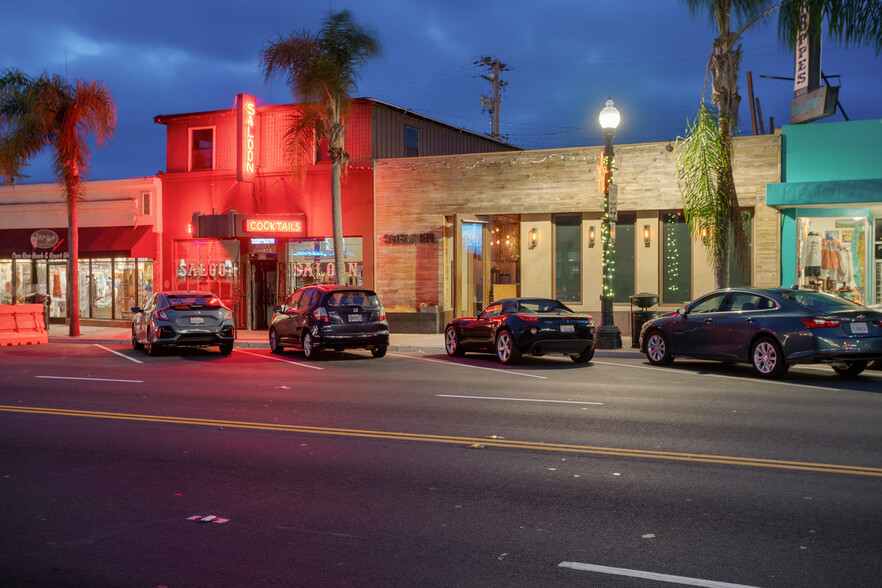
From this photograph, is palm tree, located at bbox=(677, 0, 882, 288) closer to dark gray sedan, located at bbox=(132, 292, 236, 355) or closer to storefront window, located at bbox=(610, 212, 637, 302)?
storefront window, located at bbox=(610, 212, 637, 302)

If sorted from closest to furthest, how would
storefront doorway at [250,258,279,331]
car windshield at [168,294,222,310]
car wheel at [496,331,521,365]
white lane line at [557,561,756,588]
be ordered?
1. white lane line at [557,561,756,588]
2. car wheel at [496,331,521,365]
3. car windshield at [168,294,222,310]
4. storefront doorway at [250,258,279,331]

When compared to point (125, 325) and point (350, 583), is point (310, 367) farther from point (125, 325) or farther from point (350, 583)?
point (125, 325)

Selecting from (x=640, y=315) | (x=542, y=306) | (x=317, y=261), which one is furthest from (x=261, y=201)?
(x=542, y=306)

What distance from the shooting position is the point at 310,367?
55.9ft

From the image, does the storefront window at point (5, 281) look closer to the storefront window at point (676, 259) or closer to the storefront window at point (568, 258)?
the storefront window at point (568, 258)

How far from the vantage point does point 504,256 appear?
27.4 m

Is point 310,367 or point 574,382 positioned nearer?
point 574,382

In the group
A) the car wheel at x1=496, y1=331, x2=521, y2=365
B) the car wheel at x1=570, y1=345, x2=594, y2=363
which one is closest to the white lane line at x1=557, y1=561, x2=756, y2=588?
the car wheel at x1=496, y1=331, x2=521, y2=365

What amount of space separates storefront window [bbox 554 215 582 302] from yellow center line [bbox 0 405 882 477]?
16974 millimetres

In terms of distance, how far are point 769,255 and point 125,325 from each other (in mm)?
22230

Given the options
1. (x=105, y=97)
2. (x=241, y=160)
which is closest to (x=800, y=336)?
(x=241, y=160)

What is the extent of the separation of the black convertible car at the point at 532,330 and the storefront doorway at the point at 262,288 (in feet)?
46.1

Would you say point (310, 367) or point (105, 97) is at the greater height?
point (105, 97)

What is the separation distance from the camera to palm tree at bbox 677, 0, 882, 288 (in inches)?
688
